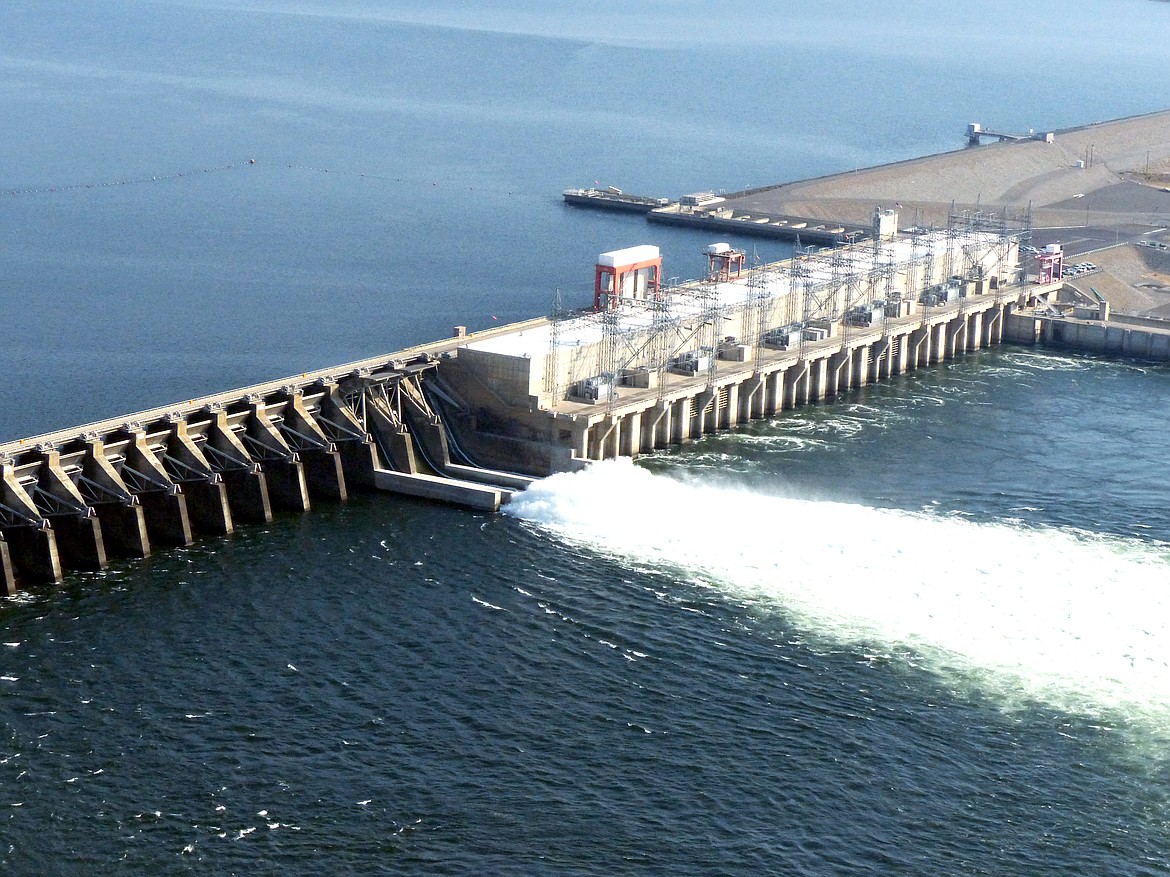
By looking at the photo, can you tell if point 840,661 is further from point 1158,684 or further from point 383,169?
point 383,169

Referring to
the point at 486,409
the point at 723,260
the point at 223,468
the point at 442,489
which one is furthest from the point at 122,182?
the point at 442,489

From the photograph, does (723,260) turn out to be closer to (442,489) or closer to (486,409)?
(486,409)

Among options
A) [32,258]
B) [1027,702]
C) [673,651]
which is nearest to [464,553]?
[673,651]

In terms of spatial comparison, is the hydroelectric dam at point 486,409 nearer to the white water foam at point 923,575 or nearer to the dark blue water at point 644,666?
the dark blue water at point 644,666

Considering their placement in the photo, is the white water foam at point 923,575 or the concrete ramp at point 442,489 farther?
the concrete ramp at point 442,489

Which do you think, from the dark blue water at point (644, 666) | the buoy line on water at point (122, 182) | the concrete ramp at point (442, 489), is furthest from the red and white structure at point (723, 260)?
the buoy line on water at point (122, 182)
